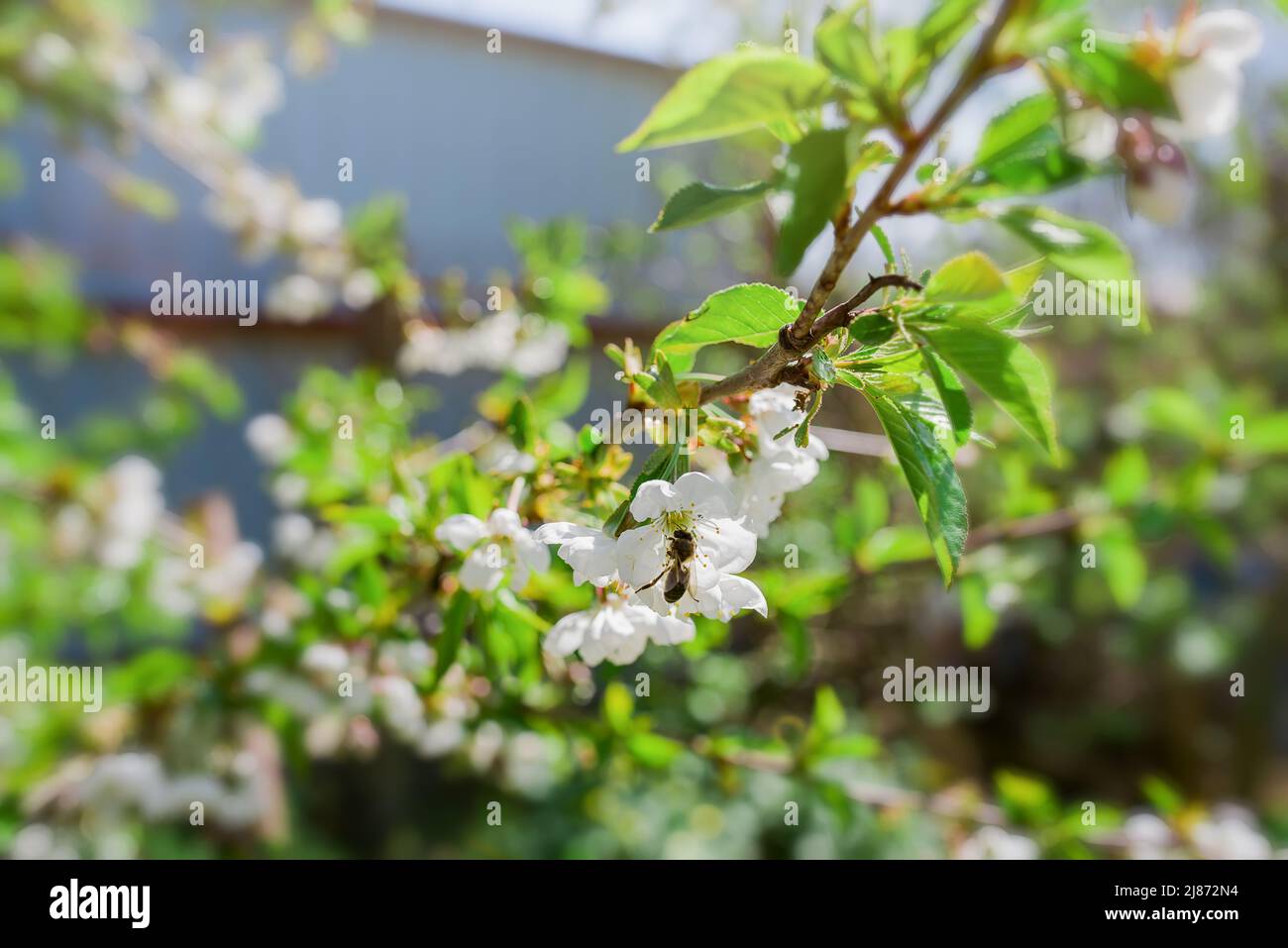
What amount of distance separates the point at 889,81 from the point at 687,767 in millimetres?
1703

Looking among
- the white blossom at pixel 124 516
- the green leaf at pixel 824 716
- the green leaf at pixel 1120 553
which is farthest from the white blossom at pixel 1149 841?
the white blossom at pixel 124 516

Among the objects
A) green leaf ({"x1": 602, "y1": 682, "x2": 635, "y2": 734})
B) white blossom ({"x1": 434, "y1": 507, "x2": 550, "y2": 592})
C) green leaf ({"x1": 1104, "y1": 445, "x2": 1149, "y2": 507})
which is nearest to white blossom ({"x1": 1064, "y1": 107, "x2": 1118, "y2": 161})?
Answer: white blossom ({"x1": 434, "y1": 507, "x2": 550, "y2": 592})

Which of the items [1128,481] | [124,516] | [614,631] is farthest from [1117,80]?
[124,516]

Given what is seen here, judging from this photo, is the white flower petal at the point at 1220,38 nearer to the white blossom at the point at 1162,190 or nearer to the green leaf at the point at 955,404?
the white blossom at the point at 1162,190

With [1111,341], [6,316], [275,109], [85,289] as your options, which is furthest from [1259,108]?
[85,289]

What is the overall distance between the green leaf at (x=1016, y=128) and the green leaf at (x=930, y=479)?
14 centimetres

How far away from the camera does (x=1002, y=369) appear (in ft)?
1.48

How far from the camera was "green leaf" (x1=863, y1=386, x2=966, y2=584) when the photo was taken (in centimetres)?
45

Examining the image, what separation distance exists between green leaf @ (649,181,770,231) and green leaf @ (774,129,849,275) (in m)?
0.06

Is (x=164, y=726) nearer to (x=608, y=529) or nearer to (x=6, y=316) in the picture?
(x=608, y=529)

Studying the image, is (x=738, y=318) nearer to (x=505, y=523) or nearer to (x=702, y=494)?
(x=702, y=494)

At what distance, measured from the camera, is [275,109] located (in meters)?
3.26

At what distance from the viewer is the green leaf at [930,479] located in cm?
45

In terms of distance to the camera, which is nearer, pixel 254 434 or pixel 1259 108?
pixel 254 434
